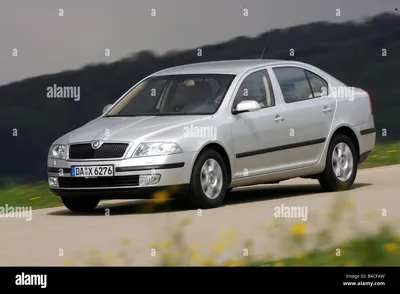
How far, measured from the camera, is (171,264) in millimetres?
7855

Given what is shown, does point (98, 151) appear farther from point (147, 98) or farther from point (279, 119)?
point (279, 119)

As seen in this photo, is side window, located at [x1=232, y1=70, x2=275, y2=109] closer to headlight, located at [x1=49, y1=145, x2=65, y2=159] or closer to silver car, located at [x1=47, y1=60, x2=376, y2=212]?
silver car, located at [x1=47, y1=60, x2=376, y2=212]

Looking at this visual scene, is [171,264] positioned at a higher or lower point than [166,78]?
lower

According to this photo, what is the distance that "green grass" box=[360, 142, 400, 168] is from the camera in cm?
2066

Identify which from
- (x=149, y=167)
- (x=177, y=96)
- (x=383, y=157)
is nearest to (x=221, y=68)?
(x=177, y=96)

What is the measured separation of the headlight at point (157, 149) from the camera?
13.9 meters

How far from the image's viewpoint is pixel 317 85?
1612 cm

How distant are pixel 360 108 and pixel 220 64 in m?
1.92

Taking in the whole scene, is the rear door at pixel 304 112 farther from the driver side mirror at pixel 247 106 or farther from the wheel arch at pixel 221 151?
the wheel arch at pixel 221 151

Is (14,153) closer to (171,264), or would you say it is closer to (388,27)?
(388,27)

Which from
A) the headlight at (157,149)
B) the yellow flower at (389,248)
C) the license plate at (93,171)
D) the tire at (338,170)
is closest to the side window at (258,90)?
the tire at (338,170)

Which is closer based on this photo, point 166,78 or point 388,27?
point 166,78
